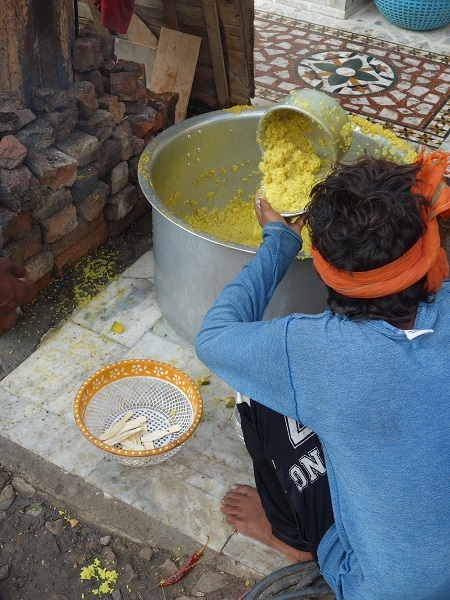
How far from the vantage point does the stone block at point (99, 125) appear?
3.35 m

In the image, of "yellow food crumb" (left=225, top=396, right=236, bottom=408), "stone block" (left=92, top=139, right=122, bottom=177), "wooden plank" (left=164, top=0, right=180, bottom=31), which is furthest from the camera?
"wooden plank" (left=164, top=0, right=180, bottom=31)

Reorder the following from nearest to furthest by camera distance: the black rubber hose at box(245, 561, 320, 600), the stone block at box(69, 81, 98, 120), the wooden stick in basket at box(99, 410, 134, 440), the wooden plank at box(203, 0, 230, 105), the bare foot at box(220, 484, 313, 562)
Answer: the black rubber hose at box(245, 561, 320, 600)
the bare foot at box(220, 484, 313, 562)
the wooden stick in basket at box(99, 410, 134, 440)
the stone block at box(69, 81, 98, 120)
the wooden plank at box(203, 0, 230, 105)

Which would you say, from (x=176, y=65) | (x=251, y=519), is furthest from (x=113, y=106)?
(x=251, y=519)

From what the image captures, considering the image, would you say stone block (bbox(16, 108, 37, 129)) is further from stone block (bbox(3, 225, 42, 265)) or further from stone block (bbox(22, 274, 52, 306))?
stone block (bbox(22, 274, 52, 306))

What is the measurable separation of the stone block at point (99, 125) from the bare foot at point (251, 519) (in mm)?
1853

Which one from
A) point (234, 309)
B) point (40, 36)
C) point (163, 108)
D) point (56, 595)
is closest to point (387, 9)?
point (163, 108)

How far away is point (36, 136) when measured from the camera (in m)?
3.11

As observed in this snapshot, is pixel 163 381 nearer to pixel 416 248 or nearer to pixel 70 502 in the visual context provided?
pixel 70 502

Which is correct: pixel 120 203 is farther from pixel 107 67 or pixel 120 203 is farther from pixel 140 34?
pixel 140 34

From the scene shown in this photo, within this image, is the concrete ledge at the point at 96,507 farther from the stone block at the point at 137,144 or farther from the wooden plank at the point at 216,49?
the wooden plank at the point at 216,49

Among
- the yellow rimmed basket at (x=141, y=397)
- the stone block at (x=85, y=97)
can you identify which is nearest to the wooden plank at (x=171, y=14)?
the stone block at (x=85, y=97)

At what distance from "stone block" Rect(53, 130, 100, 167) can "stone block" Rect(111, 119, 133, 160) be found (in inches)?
6.9

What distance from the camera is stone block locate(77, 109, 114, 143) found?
3.35 m

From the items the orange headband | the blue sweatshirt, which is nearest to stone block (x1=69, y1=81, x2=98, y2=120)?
the blue sweatshirt
